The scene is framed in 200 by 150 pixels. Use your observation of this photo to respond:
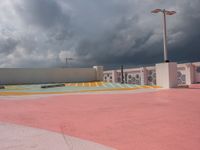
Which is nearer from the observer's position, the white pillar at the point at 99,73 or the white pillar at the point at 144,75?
the white pillar at the point at 99,73

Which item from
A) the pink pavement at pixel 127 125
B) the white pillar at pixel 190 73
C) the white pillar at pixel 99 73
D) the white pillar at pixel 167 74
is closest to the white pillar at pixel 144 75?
the white pillar at pixel 99 73

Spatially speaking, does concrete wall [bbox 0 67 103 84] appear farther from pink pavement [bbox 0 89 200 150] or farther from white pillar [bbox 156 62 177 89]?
pink pavement [bbox 0 89 200 150]

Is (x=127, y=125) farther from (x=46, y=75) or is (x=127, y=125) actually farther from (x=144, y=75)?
(x=144, y=75)

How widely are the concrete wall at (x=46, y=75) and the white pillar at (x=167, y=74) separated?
10.5 m

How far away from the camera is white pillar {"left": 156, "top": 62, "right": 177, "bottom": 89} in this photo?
21375 millimetres

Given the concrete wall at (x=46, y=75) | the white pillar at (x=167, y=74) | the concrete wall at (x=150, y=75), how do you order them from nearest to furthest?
the white pillar at (x=167, y=74), the concrete wall at (x=150, y=75), the concrete wall at (x=46, y=75)

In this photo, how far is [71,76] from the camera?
30844mm

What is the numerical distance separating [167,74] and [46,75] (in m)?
13.4

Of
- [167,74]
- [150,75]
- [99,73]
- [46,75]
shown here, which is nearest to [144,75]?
[150,75]

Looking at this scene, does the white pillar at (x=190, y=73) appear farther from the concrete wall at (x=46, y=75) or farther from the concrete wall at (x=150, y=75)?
the concrete wall at (x=46, y=75)

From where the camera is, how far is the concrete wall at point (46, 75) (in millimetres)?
27719

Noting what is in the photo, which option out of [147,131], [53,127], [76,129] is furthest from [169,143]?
[53,127]

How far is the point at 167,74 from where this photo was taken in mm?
21500

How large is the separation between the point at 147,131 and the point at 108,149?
5.57ft
